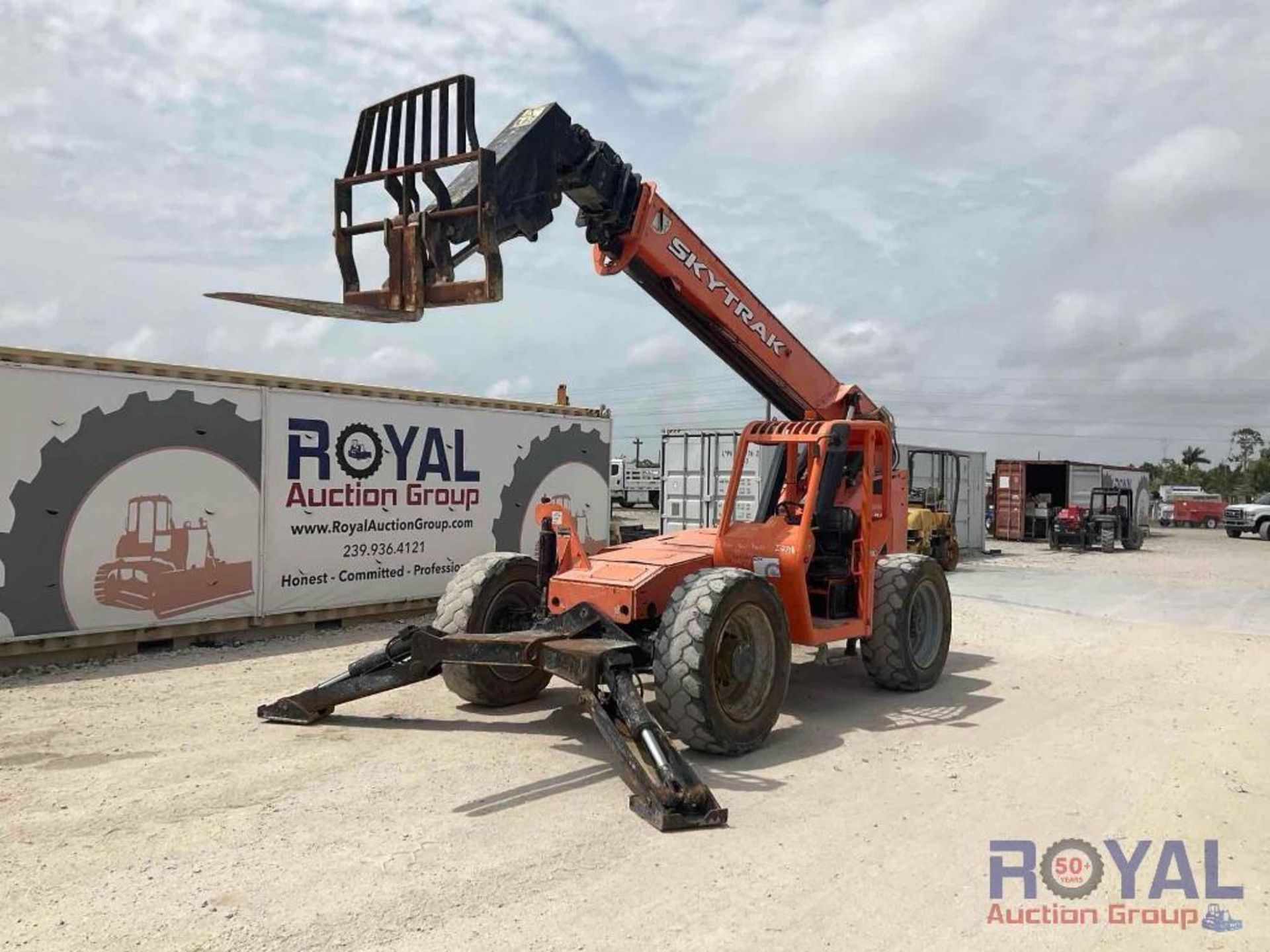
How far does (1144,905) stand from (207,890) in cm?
417

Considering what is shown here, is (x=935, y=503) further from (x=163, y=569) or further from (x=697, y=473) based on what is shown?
(x=163, y=569)

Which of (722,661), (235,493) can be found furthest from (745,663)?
(235,493)

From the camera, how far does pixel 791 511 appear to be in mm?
8305

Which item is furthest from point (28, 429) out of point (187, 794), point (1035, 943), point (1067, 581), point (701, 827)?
point (1067, 581)

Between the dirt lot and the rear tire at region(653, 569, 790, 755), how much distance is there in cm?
29

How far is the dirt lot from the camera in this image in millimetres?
4219

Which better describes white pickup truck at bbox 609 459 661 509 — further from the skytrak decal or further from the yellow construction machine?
the skytrak decal

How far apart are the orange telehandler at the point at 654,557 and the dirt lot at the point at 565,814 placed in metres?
0.36

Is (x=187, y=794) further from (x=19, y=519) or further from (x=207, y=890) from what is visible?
(x=19, y=519)

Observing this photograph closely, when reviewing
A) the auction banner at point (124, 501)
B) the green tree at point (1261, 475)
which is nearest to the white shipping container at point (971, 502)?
the auction banner at point (124, 501)

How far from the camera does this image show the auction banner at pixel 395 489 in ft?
37.5

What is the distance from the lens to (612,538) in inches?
675

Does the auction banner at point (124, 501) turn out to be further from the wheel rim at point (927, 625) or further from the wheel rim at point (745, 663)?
the wheel rim at point (927, 625)

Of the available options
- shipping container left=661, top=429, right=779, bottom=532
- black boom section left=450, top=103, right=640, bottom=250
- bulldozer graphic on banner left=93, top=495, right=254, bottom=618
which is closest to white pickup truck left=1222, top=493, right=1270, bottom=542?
shipping container left=661, top=429, right=779, bottom=532
